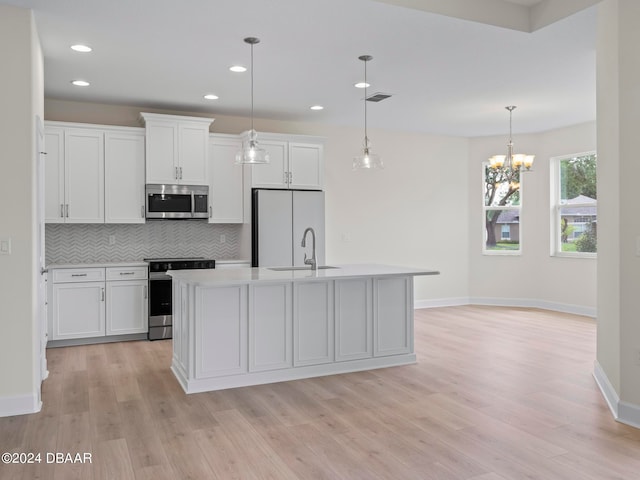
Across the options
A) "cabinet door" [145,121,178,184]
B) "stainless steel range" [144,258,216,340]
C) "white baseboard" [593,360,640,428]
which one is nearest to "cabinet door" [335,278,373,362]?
"white baseboard" [593,360,640,428]

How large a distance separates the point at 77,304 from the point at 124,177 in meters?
1.48

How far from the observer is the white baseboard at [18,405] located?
3.46m

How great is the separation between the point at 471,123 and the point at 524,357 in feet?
12.0

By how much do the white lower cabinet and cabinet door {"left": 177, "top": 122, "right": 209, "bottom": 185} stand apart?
3.92 feet

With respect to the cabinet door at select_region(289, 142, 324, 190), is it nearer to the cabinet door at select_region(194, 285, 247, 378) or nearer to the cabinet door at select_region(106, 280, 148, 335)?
the cabinet door at select_region(106, 280, 148, 335)

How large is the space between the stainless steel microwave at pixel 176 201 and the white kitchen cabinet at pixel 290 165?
649 mm

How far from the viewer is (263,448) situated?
2.96 meters

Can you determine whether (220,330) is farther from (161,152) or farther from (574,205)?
(574,205)

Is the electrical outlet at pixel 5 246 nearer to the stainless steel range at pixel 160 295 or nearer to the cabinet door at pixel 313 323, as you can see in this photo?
the cabinet door at pixel 313 323

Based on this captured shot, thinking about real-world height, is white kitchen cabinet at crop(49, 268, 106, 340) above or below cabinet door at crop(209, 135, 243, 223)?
below

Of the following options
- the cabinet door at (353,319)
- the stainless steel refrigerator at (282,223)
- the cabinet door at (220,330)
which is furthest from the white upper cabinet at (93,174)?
the cabinet door at (353,319)

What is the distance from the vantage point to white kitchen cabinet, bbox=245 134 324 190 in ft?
21.3

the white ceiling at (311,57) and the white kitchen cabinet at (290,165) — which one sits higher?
the white ceiling at (311,57)

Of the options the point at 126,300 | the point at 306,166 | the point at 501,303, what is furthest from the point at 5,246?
the point at 501,303
